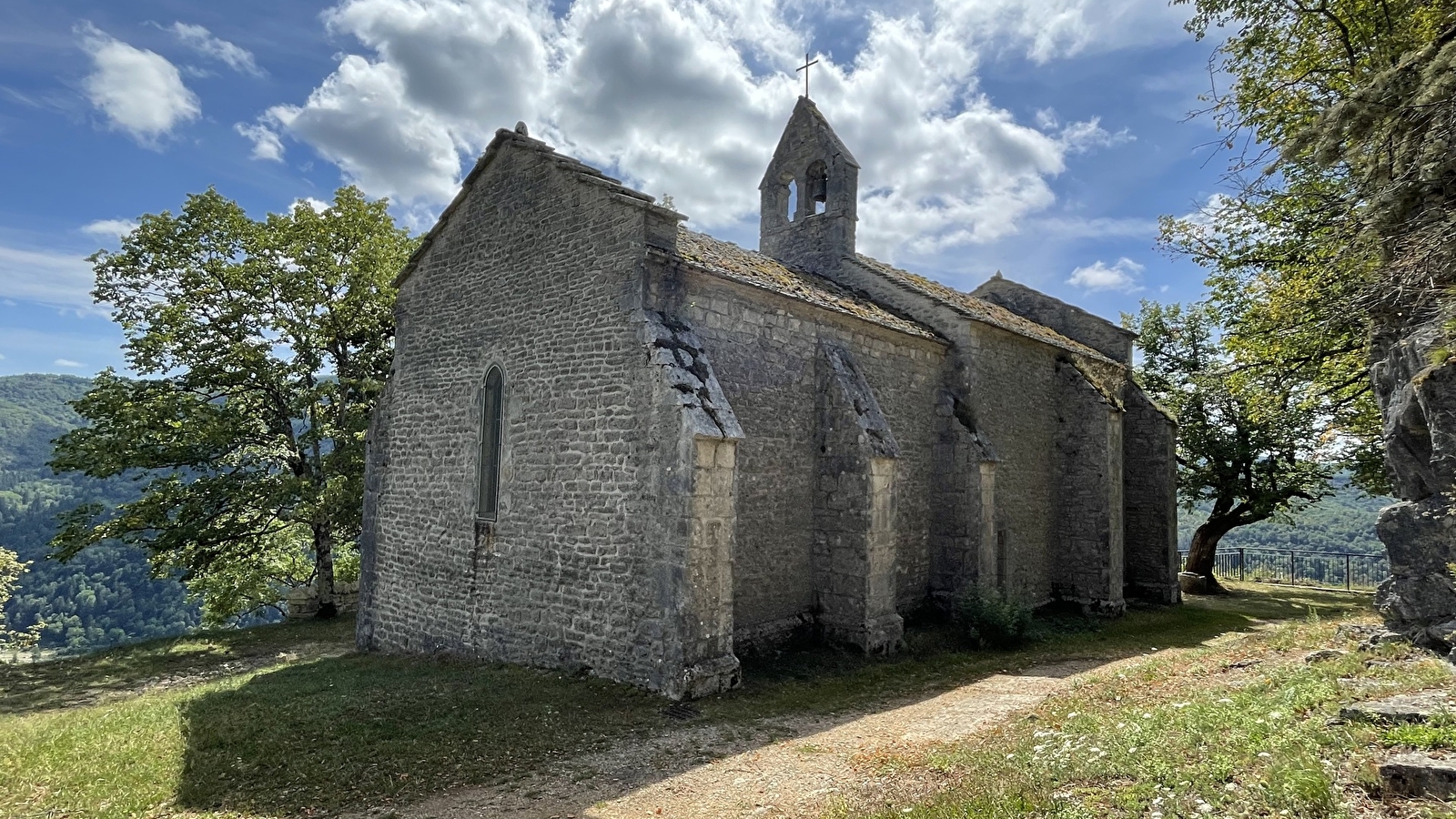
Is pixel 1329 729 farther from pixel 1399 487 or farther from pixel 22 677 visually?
pixel 22 677

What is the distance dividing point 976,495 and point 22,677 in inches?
808

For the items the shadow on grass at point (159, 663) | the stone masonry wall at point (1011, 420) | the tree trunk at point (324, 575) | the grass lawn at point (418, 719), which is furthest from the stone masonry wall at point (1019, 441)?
the tree trunk at point (324, 575)

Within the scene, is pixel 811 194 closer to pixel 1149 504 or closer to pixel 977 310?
pixel 977 310

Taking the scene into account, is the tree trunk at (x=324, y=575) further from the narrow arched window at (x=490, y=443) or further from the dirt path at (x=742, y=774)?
the dirt path at (x=742, y=774)

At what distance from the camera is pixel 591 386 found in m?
11.1

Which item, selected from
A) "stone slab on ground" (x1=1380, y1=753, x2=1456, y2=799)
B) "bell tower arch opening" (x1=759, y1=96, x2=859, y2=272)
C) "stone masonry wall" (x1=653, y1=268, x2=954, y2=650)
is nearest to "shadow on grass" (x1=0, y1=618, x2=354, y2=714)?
"stone masonry wall" (x1=653, y1=268, x2=954, y2=650)

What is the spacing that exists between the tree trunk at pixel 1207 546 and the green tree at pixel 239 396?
26651mm

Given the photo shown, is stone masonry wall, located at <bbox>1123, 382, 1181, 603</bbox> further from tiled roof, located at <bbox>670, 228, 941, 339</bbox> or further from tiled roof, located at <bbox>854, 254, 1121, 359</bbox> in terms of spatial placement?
tiled roof, located at <bbox>670, 228, 941, 339</bbox>

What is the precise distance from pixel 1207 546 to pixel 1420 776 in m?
24.2

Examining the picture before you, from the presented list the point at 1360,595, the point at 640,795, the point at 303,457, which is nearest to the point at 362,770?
the point at 640,795

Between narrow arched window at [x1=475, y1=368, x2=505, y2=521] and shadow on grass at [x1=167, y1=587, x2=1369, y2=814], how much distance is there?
2.72 m

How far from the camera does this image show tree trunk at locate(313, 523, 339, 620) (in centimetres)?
2017

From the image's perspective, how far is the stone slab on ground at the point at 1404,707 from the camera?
472cm

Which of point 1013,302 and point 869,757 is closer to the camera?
point 869,757
